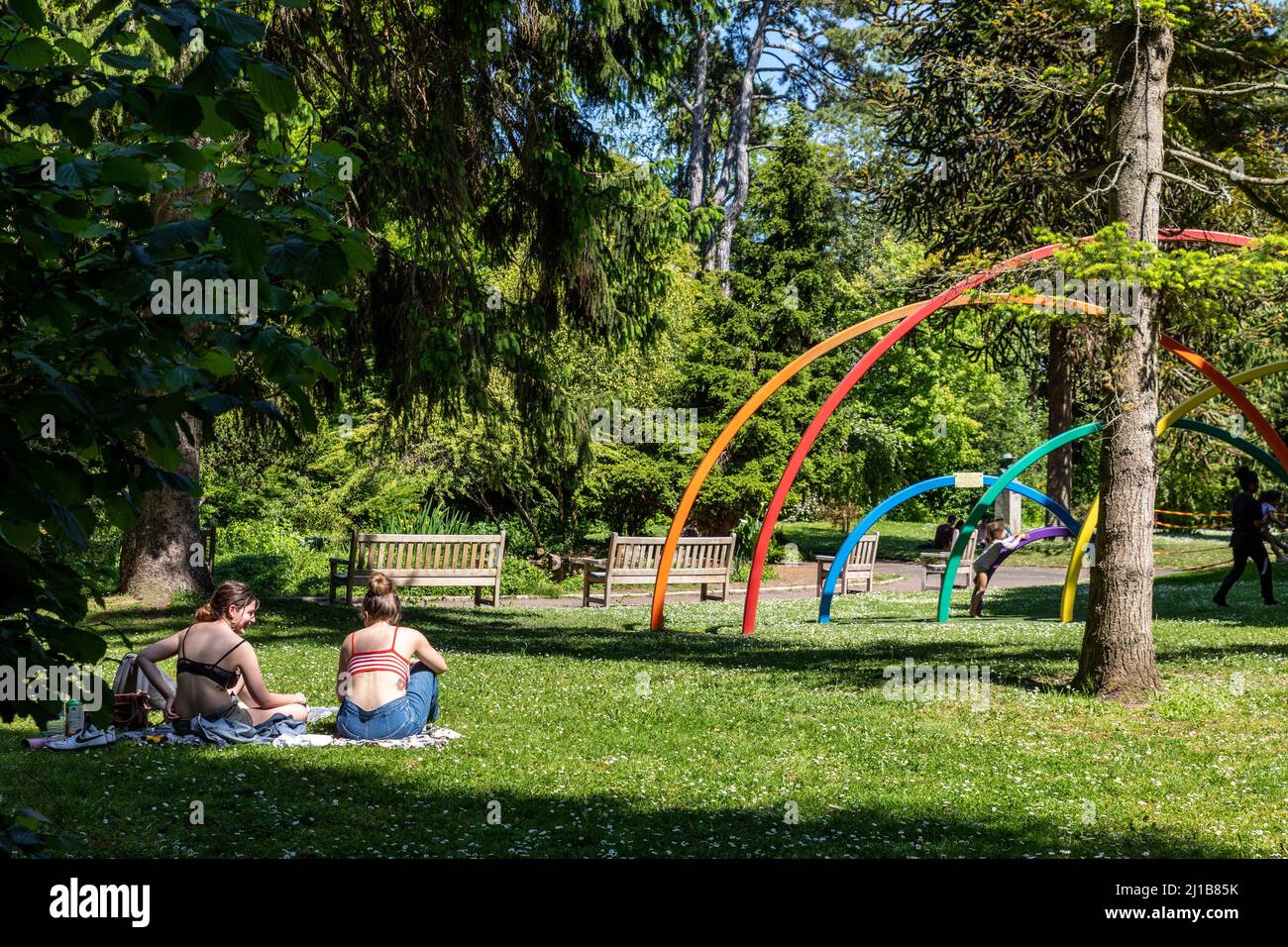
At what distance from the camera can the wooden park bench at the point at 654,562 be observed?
18.1m

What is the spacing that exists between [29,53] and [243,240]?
0.81 metres

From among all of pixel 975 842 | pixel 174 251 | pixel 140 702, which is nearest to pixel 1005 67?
pixel 975 842

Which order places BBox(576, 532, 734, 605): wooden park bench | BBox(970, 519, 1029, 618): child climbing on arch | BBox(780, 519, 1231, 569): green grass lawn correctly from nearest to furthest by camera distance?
BBox(970, 519, 1029, 618): child climbing on arch
BBox(576, 532, 734, 605): wooden park bench
BBox(780, 519, 1231, 569): green grass lawn

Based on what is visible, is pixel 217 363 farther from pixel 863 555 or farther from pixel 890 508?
pixel 863 555

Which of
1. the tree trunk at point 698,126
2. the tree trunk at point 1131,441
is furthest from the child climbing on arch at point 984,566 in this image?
the tree trunk at point 698,126

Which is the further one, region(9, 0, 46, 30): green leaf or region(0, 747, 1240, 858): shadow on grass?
region(0, 747, 1240, 858): shadow on grass

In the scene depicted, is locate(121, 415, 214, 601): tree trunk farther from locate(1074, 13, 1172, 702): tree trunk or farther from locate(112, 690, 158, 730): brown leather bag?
locate(1074, 13, 1172, 702): tree trunk

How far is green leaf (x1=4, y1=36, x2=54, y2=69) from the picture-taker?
2.98 metres

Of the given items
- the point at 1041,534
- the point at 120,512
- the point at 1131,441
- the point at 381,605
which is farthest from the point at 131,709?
the point at 1041,534

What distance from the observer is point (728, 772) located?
716 centimetres

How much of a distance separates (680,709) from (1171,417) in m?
7.90

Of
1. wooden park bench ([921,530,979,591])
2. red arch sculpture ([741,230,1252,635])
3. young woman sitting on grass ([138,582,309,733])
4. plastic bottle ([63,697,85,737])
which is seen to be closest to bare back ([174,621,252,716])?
young woman sitting on grass ([138,582,309,733])

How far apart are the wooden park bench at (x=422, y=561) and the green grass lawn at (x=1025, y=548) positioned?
1305 cm

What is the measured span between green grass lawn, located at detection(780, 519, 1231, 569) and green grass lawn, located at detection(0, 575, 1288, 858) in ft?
61.2
